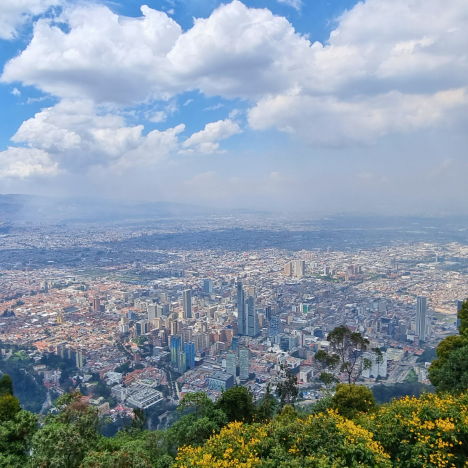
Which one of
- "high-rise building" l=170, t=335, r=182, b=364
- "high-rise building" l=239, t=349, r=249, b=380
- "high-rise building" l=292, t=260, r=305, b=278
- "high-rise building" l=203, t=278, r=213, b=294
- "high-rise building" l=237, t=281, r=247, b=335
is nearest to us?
"high-rise building" l=239, t=349, r=249, b=380

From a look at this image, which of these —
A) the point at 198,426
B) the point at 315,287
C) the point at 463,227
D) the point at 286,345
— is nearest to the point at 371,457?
the point at 198,426

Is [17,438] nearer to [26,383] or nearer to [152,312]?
[26,383]

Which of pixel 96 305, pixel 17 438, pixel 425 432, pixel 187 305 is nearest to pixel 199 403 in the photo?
pixel 17 438

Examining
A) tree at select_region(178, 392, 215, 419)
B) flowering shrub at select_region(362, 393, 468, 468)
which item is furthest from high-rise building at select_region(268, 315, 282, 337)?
flowering shrub at select_region(362, 393, 468, 468)

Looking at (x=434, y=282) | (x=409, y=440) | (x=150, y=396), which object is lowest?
(x=150, y=396)

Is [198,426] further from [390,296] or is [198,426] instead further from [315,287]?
[315,287]

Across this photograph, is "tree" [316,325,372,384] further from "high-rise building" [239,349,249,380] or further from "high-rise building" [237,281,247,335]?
"high-rise building" [237,281,247,335]
